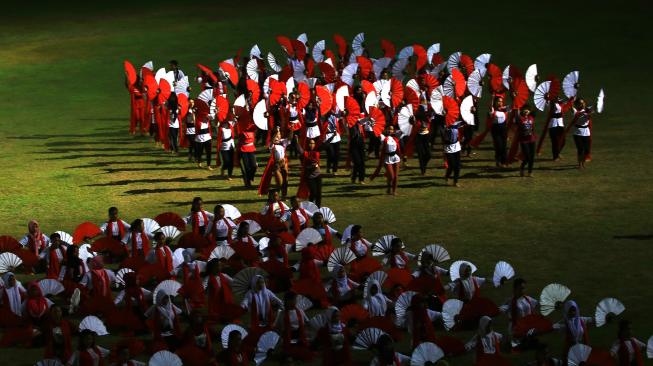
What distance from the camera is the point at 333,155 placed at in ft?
78.4

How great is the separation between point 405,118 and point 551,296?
9.20 meters

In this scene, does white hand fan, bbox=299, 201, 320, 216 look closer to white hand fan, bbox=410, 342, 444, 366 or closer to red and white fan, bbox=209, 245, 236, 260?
red and white fan, bbox=209, 245, 236, 260

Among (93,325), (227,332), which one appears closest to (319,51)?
(93,325)

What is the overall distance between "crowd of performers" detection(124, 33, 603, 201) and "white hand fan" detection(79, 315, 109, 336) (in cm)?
720

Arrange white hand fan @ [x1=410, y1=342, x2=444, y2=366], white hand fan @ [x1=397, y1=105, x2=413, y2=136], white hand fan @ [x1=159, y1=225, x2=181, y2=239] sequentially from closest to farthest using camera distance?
white hand fan @ [x1=410, y1=342, x2=444, y2=366] → white hand fan @ [x1=159, y1=225, x2=181, y2=239] → white hand fan @ [x1=397, y1=105, x2=413, y2=136]

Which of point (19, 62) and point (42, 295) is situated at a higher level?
point (19, 62)

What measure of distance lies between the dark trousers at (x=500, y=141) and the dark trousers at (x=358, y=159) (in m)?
2.99

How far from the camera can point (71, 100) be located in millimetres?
34750

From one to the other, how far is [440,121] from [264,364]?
13.4m

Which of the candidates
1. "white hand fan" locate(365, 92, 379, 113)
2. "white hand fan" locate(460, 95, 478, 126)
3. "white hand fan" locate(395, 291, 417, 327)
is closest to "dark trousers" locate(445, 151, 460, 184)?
"white hand fan" locate(460, 95, 478, 126)

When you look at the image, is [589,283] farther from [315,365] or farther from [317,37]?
[317,37]

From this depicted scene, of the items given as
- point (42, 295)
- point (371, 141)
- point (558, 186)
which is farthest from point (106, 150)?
point (42, 295)

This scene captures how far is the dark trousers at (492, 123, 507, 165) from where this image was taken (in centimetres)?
2398

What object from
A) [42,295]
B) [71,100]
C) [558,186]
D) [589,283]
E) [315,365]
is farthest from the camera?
[71,100]
